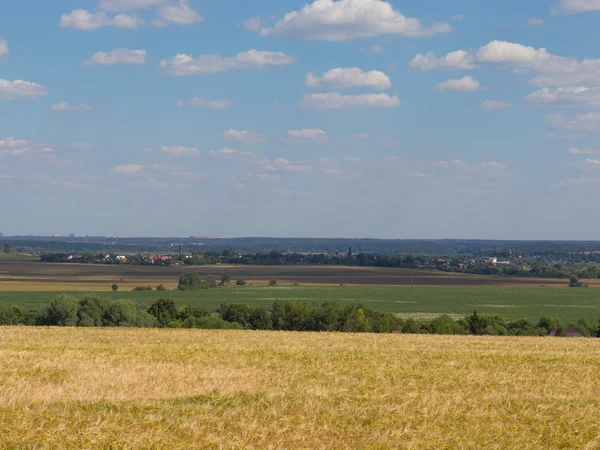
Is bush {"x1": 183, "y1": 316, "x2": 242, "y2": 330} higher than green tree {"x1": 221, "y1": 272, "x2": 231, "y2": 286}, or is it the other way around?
bush {"x1": 183, "y1": 316, "x2": 242, "y2": 330}

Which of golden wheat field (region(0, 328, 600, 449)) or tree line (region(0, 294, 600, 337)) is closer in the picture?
golden wheat field (region(0, 328, 600, 449))

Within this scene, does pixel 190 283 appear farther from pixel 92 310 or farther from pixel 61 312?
pixel 92 310

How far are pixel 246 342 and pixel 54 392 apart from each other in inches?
436

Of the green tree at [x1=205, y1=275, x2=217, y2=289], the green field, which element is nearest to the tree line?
the green field

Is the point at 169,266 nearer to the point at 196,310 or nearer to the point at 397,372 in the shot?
the point at 196,310

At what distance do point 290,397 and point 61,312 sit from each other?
36434 millimetres

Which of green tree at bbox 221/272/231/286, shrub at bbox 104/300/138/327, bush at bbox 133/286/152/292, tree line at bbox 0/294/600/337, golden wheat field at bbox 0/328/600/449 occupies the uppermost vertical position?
golden wheat field at bbox 0/328/600/449

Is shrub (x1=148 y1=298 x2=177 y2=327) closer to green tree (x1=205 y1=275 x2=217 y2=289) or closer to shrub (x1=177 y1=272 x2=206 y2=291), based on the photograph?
shrub (x1=177 y1=272 x2=206 y2=291)

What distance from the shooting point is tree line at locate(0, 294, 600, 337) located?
1858 inches

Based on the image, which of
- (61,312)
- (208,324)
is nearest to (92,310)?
(61,312)

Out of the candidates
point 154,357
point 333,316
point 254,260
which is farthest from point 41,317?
point 254,260

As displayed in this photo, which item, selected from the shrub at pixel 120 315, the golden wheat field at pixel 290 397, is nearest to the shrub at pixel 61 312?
the shrub at pixel 120 315

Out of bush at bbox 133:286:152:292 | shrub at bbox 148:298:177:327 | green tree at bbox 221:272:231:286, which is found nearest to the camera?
shrub at bbox 148:298:177:327

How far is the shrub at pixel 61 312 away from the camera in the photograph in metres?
46.6
